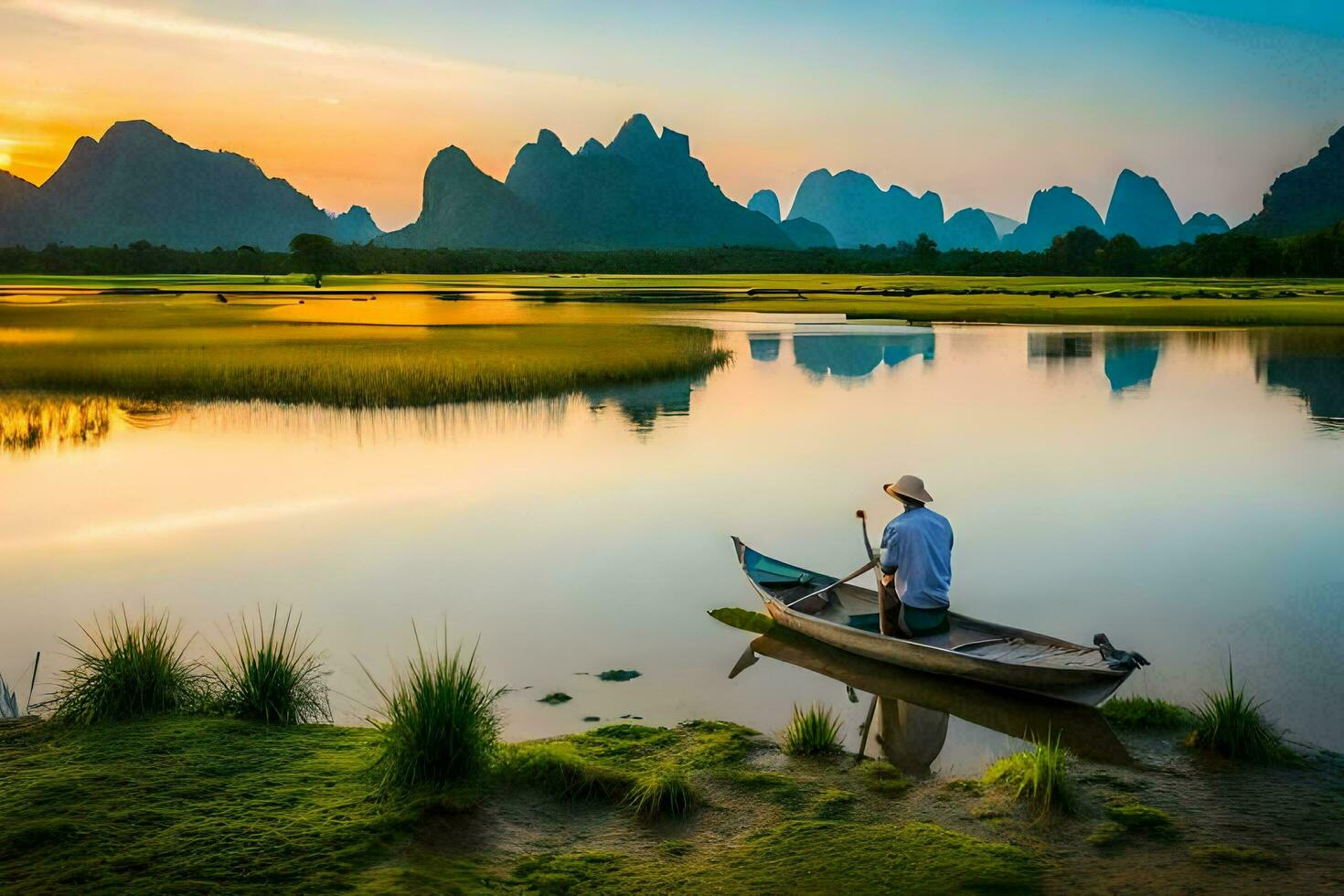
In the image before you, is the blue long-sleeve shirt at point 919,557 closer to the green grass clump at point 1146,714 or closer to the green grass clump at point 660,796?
the green grass clump at point 1146,714

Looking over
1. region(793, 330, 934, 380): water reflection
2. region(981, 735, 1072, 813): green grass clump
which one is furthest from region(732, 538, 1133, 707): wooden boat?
region(793, 330, 934, 380): water reflection

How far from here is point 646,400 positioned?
28.2m

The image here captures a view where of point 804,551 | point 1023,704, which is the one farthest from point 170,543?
point 1023,704

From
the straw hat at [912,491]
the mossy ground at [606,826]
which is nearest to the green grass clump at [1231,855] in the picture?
the mossy ground at [606,826]

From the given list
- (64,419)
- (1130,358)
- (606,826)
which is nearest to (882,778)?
(606,826)

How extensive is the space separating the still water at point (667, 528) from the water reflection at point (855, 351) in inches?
299

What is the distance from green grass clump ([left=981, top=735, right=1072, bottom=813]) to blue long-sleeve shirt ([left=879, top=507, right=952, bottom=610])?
2.05 m

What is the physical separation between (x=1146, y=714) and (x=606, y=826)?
4246 millimetres

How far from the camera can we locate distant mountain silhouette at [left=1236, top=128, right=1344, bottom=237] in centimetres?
17438

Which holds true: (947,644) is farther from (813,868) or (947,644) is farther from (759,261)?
(759,261)

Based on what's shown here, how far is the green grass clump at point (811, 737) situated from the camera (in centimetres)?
735

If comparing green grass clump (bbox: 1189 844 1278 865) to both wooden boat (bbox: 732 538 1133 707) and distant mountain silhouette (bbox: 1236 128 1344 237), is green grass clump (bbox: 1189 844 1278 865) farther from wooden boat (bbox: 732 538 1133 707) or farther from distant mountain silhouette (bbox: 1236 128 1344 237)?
distant mountain silhouette (bbox: 1236 128 1344 237)

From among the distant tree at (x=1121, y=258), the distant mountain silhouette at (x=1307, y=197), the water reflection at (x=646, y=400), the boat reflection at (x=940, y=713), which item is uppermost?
the distant mountain silhouette at (x=1307, y=197)

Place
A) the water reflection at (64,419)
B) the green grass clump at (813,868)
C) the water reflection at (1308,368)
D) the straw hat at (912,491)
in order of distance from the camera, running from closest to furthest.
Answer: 1. the green grass clump at (813,868)
2. the straw hat at (912,491)
3. the water reflection at (64,419)
4. the water reflection at (1308,368)
